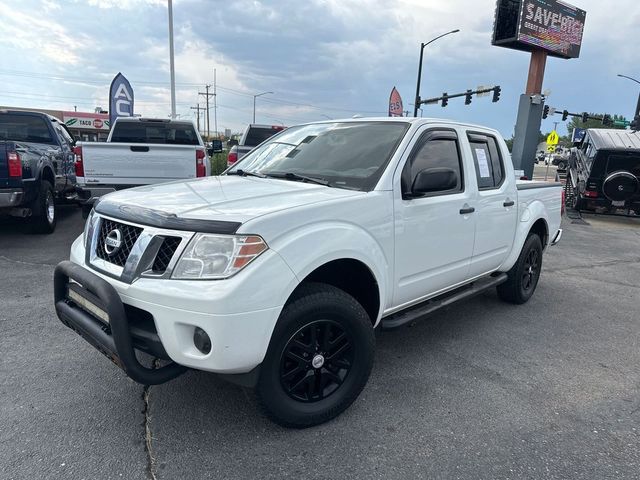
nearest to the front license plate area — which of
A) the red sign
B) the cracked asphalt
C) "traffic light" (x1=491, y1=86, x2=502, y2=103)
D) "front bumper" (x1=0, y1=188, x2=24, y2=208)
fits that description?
the cracked asphalt

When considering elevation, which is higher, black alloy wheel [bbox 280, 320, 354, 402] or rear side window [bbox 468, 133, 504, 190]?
rear side window [bbox 468, 133, 504, 190]

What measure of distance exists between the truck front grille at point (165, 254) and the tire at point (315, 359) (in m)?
0.65

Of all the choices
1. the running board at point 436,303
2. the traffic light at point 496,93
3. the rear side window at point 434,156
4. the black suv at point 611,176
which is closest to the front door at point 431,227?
the rear side window at point 434,156

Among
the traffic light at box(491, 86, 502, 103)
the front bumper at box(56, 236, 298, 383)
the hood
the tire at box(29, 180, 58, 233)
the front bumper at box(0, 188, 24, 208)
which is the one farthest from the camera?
the traffic light at box(491, 86, 502, 103)

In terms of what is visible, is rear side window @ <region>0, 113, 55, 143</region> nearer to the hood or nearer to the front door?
the hood

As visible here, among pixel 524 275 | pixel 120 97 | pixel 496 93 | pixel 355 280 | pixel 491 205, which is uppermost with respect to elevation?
pixel 496 93

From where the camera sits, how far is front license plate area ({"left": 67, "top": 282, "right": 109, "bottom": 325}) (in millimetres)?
2506

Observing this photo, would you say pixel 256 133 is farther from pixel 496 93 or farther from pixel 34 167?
pixel 496 93

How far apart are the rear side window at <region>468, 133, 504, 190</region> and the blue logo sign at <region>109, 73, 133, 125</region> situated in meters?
16.0

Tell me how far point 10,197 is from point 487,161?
621 centimetres

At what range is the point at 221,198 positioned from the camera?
280cm

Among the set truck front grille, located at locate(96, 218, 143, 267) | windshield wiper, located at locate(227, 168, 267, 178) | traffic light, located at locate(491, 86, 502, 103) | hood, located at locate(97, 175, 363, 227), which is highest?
traffic light, located at locate(491, 86, 502, 103)

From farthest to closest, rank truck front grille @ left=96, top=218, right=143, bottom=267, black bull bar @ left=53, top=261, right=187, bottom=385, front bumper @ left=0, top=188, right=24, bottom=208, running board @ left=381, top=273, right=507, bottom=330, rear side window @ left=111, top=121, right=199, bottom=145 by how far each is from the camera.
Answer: rear side window @ left=111, top=121, right=199, bottom=145, front bumper @ left=0, top=188, right=24, bottom=208, running board @ left=381, top=273, right=507, bottom=330, truck front grille @ left=96, top=218, right=143, bottom=267, black bull bar @ left=53, top=261, right=187, bottom=385

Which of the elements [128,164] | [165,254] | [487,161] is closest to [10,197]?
[128,164]
